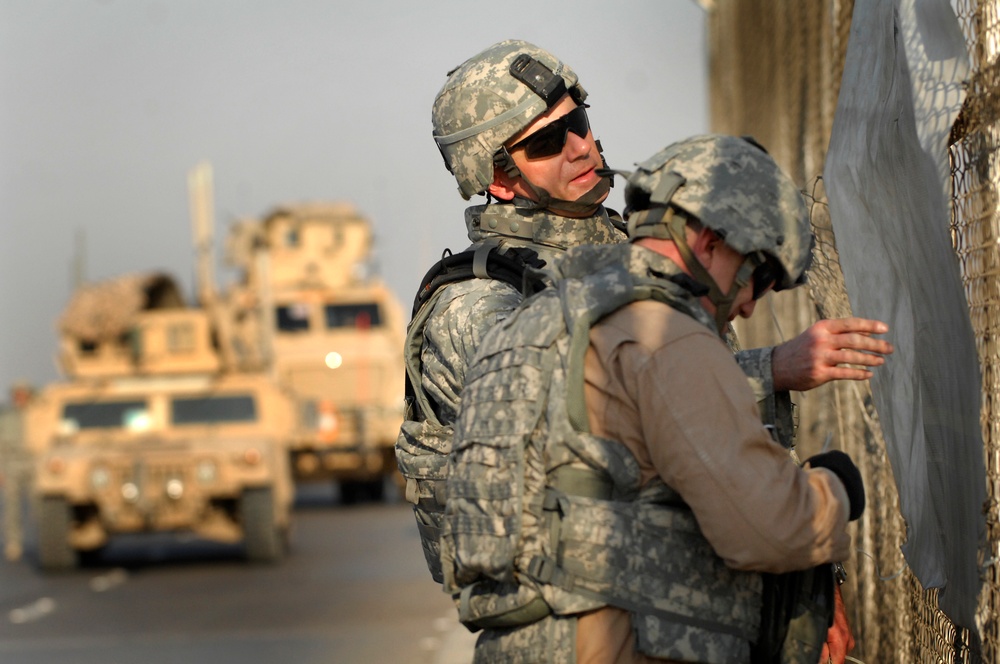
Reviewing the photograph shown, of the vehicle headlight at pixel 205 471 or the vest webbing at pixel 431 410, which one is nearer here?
the vest webbing at pixel 431 410

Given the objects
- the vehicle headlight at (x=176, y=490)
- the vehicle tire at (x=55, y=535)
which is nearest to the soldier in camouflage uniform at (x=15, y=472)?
the vehicle tire at (x=55, y=535)

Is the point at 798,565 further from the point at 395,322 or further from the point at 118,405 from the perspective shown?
the point at 395,322

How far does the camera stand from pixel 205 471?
13.5 metres

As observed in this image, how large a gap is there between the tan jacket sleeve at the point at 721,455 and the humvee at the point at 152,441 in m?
11.3

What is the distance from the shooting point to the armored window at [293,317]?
71.3 ft

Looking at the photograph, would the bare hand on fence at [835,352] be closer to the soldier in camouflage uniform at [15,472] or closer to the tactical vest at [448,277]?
the tactical vest at [448,277]

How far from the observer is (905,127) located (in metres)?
2.87

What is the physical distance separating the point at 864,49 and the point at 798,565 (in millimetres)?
1163

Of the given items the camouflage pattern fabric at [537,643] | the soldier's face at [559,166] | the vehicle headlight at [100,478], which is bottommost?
the vehicle headlight at [100,478]

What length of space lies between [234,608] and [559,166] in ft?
25.8

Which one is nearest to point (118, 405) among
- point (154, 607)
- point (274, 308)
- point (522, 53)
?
point (154, 607)

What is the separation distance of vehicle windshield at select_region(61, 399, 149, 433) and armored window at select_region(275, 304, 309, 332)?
7.39 metres

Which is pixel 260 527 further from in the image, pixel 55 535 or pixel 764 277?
pixel 764 277

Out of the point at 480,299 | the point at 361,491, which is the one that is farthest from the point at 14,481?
the point at 480,299
